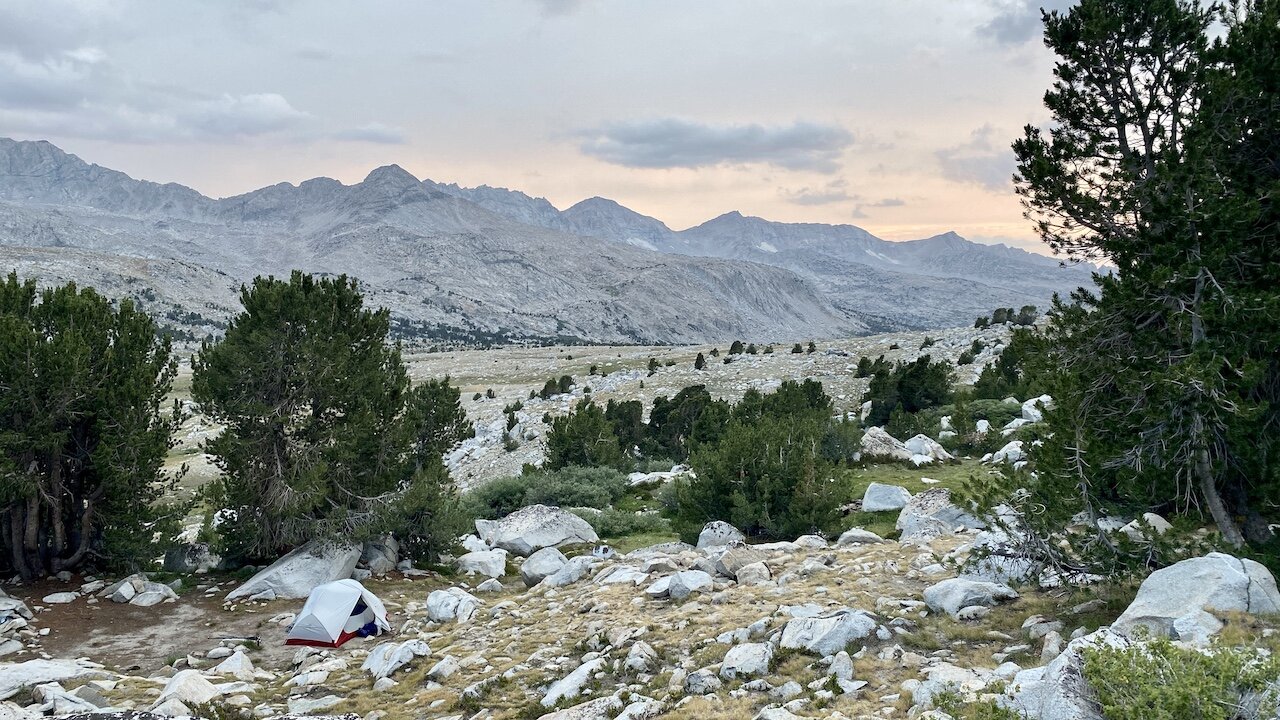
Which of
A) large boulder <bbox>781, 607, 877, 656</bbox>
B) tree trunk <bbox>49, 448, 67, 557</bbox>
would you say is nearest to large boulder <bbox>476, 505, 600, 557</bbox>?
tree trunk <bbox>49, 448, 67, 557</bbox>

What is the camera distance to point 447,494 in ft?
68.1

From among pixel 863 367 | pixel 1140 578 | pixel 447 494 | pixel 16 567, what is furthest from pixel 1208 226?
pixel 863 367

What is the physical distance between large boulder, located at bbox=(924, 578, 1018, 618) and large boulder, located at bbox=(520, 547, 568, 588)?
9734 mm

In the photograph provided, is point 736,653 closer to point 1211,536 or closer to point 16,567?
point 1211,536

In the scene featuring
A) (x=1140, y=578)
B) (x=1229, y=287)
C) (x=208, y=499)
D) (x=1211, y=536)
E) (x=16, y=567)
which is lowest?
(x=16, y=567)

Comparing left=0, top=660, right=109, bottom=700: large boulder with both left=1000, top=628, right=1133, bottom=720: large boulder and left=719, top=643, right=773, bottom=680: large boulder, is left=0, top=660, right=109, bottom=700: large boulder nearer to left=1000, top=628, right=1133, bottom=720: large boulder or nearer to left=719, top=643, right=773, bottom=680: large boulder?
left=719, top=643, right=773, bottom=680: large boulder

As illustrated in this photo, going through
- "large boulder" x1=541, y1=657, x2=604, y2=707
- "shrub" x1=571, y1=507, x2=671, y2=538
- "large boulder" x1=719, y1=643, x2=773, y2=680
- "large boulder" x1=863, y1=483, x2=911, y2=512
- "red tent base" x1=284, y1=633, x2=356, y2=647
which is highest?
"large boulder" x1=719, y1=643, x2=773, y2=680

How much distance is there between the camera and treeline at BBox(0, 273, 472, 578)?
629 inches

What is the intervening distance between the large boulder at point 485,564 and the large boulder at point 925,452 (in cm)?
1658

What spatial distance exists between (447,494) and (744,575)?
10269 millimetres

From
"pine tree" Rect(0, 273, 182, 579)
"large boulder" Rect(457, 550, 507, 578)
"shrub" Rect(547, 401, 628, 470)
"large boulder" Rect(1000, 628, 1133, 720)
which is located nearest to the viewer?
"large boulder" Rect(1000, 628, 1133, 720)

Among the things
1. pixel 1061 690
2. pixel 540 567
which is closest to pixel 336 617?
pixel 540 567

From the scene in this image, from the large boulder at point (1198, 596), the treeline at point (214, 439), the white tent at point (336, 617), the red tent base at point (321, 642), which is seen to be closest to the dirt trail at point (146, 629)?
the red tent base at point (321, 642)

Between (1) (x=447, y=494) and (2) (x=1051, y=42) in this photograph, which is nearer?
(2) (x=1051, y=42)
